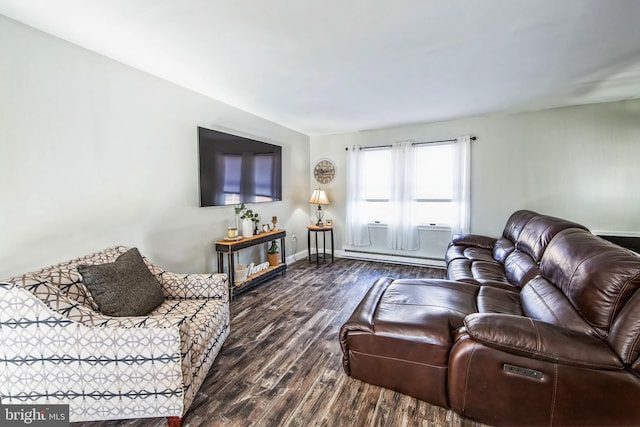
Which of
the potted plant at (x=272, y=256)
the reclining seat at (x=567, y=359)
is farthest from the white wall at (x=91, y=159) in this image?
the reclining seat at (x=567, y=359)

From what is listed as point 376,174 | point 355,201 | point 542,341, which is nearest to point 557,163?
point 376,174

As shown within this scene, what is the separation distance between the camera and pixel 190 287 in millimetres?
2070

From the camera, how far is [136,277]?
1.79m

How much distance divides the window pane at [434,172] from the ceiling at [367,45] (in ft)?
3.54

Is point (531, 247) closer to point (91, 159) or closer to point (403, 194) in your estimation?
point (403, 194)

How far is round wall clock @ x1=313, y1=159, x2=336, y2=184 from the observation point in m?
5.07

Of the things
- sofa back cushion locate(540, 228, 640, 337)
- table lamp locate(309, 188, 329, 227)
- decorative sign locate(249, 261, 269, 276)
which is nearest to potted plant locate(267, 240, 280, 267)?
decorative sign locate(249, 261, 269, 276)

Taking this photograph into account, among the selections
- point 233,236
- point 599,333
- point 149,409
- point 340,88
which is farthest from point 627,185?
point 149,409

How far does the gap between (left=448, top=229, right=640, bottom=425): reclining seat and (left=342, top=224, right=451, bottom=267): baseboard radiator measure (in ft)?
9.37

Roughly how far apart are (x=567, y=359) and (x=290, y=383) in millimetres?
1511

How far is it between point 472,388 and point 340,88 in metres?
2.77

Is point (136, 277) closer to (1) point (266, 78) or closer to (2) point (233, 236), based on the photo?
(2) point (233, 236)

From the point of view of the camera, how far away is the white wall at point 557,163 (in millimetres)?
3309

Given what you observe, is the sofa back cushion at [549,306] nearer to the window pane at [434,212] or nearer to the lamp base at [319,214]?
the window pane at [434,212]
